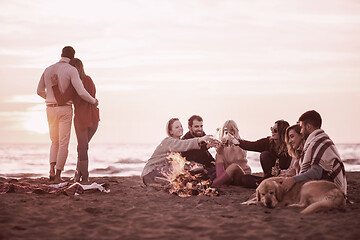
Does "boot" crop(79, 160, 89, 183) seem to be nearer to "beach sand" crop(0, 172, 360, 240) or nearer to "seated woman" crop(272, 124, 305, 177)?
"beach sand" crop(0, 172, 360, 240)

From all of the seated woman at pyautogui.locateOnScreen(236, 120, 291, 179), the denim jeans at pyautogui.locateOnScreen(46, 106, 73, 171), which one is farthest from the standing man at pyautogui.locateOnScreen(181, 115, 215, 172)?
the denim jeans at pyautogui.locateOnScreen(46, 106, 73, 171)

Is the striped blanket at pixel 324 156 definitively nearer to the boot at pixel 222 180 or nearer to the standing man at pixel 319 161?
the standing man at pixel 319 161

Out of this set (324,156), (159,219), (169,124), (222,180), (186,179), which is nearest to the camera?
(159,219)

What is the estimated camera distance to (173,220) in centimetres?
515

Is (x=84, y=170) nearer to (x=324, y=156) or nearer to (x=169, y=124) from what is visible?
(x=169, y=124)

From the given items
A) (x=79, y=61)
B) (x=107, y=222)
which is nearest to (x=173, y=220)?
(x=107, y=222)

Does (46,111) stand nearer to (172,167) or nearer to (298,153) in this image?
(172,167)

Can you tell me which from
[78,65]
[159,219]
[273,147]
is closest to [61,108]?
[78,65]

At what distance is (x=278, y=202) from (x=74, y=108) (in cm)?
433

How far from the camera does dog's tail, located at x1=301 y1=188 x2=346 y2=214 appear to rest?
5.39m

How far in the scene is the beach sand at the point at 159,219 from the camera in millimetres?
4492

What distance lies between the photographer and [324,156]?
5.87m

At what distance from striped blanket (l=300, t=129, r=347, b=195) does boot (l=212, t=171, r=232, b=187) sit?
86.7 inches

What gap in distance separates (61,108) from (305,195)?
476 centimetres
